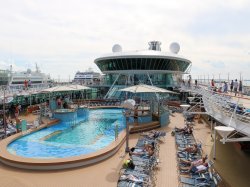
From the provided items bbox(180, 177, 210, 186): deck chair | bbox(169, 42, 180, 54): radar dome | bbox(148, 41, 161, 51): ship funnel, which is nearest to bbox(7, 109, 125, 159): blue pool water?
bbox(180, 177, 210, 186): deck chair

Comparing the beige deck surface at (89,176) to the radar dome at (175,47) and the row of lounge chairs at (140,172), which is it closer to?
the row of lounge chairs at (140,172)

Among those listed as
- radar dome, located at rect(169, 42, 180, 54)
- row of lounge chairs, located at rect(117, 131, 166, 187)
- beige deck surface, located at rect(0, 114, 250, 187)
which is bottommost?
beige deck surface, located at rect(0, 114, 250, 187)

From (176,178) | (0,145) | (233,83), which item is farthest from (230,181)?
(233,83)

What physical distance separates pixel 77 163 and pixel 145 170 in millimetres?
2544

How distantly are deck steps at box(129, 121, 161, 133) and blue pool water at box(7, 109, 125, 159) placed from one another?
4.03 ft

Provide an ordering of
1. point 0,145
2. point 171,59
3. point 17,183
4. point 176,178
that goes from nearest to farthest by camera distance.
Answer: point 17,183, point 176,178, point 0,145, point 171,59

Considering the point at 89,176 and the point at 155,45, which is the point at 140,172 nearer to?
the point at 89,176

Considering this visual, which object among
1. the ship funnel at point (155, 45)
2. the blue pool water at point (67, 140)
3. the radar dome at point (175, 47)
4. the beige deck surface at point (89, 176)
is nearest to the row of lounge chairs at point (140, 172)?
the beige deck surface at point (89, 176)

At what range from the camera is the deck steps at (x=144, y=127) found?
1409cm

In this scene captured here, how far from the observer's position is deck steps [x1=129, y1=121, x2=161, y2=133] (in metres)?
14.1

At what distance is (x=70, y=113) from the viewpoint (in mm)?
17281

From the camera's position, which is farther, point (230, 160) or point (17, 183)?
point (230, 160)

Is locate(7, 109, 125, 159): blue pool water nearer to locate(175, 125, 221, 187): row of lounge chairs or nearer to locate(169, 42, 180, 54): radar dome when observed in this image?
locate(175, 125, 221, 187): row of lounge chairs

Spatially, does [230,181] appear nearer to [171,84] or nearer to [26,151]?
[26,151]
